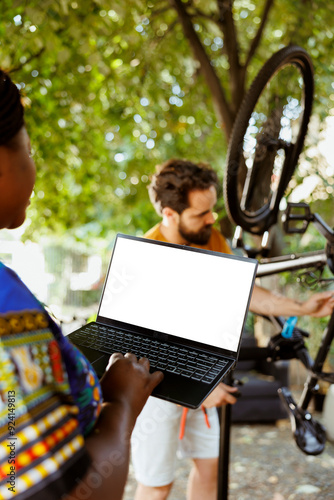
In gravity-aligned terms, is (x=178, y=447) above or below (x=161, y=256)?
below

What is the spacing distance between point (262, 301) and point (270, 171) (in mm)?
589

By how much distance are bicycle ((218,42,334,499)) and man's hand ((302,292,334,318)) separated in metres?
0.04

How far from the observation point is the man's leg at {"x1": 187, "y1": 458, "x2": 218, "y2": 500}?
1.81m

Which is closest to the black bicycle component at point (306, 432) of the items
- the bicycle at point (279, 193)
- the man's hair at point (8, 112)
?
the bicycle at point (279, 193)

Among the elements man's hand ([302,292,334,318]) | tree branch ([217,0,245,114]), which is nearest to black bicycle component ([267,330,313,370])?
man's hand ([302,292,334,318])

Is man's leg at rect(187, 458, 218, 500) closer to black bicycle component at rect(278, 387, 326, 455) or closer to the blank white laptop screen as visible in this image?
→ black bicycle component at rect(278, 387, 326, 455)

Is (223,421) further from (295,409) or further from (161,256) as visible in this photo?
(161,256)

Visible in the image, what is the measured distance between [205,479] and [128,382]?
1.19 m

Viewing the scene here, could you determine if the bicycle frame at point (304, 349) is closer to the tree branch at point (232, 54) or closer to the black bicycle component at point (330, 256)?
the black bicycle component at point (330, 256)

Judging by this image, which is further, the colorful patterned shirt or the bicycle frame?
the bicycle frame

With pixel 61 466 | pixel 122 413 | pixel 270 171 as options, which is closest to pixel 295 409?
pixel 270 171

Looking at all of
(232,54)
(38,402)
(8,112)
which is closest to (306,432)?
(38,402)

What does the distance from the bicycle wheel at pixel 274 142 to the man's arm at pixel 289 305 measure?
11.4 inches

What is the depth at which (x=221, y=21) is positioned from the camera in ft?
9.48
